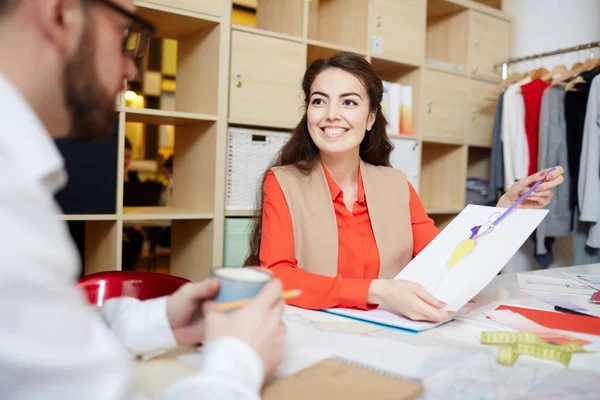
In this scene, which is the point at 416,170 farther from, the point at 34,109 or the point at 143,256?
the point at 143,256

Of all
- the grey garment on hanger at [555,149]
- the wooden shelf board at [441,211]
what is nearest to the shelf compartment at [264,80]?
the wooden shelf board at [441,211]

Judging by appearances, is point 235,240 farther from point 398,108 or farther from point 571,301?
point 571,301

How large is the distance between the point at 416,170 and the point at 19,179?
3.06m

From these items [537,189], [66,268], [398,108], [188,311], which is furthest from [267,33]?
[66,268]

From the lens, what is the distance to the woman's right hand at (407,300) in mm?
1014

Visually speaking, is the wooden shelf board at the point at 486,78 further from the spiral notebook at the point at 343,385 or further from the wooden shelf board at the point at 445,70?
the spiral notebook at the point at 343,385

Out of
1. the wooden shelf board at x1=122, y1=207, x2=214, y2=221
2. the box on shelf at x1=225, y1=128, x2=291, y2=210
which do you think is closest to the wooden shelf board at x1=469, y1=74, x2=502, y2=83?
the box on shelf at x1=225, y1=128, x2=291, y2=210

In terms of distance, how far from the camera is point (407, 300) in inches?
41.3

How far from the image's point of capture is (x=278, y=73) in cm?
273

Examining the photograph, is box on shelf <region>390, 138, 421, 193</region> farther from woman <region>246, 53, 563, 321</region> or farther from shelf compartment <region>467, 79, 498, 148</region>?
woman <region>246, 53, 563, 321</region>

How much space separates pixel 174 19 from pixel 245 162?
752 millimetres

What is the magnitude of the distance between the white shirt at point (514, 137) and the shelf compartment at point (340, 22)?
1054mm

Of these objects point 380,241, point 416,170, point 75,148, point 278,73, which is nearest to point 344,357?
point 380,241

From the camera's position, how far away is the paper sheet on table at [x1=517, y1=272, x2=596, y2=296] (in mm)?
1416
